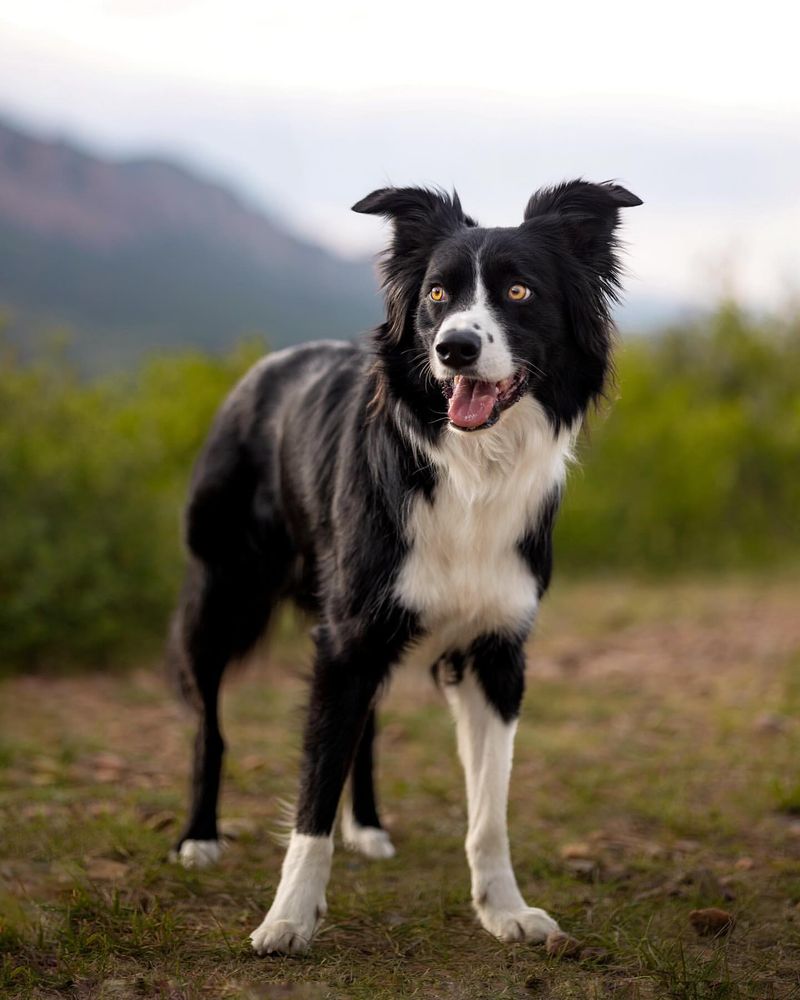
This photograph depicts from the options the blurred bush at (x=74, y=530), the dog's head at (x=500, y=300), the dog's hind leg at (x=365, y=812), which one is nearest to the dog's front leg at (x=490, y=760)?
the dog's hind leg at (x=365, y=812)

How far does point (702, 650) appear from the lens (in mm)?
7652

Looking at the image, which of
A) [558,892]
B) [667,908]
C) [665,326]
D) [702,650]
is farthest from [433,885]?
[665,326]

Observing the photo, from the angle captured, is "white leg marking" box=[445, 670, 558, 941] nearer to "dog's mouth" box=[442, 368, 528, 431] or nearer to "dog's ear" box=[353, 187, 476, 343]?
"dog's mouth" box=[442, 368, 528, 431]

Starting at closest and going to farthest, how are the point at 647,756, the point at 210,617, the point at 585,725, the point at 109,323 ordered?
the point at 210,617
the point at 647,756
the point at 585,725
the point at 109,323

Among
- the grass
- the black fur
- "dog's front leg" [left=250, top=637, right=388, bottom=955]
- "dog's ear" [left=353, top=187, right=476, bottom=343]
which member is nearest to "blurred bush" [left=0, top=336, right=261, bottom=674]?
the grass

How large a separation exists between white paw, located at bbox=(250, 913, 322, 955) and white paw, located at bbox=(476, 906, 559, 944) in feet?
Answer: 1.82

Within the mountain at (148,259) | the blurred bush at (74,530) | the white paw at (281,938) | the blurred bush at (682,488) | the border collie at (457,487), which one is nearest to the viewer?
the white paw at (281,938)

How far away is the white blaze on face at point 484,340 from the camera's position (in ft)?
10.1

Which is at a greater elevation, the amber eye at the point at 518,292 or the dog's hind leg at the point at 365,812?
the amber eye at the point at 518,292

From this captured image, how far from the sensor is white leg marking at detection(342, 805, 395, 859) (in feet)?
13.4

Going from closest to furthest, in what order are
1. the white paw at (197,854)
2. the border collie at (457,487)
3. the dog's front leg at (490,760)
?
the border collie at (457,487) < the dog's front leg at (490,760) < the white paw at (197,854)

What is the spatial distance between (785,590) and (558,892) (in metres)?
6.36

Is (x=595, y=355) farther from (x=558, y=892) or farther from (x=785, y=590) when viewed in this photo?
(x=785, y=590)

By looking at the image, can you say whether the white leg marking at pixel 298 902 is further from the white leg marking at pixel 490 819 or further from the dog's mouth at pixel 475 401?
the dog's mouth at pixel 475 401
